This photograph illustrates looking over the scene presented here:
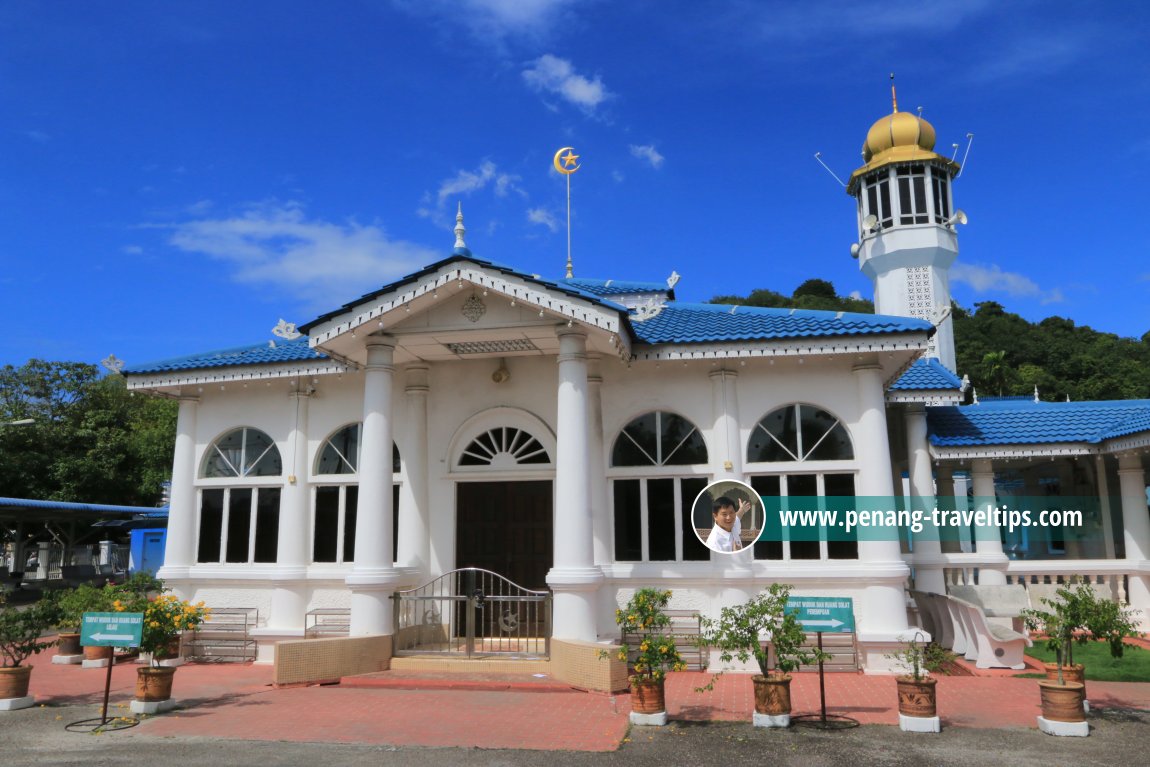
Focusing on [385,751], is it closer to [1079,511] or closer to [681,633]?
[681,633]

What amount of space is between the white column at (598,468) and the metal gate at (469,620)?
1209mm

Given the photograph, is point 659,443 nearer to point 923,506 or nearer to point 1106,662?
point 923,506

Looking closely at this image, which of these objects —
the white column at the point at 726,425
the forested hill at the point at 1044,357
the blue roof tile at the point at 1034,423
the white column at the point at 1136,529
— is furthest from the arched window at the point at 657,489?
the forested hill at the point at 1044,357

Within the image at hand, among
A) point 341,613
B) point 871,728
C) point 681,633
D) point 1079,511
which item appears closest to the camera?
point 871,728

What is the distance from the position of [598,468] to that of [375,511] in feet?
10.8

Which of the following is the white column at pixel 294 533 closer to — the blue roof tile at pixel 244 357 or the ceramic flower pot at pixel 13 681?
the blue roof tile at pixel 244 357

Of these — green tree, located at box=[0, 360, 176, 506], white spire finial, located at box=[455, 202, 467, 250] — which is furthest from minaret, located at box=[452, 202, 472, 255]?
green tree, located at box=[0, 360, 176, 506]

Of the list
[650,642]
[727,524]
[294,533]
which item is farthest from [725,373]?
[294,533]

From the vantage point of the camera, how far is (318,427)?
1378 cm

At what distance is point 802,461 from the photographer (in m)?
11.9

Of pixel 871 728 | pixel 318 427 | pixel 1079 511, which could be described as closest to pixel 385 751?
pixel 871 728

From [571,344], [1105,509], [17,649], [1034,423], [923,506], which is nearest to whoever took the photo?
[17,649]

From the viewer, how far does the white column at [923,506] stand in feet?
45.3

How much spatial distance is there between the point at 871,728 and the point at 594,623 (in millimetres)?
3762
